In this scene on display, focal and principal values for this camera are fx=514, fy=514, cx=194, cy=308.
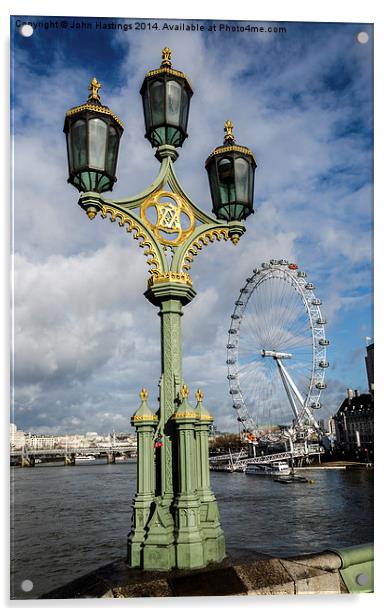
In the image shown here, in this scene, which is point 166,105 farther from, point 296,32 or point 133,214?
point 296,32

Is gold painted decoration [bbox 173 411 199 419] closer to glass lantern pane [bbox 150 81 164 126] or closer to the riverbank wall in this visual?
the riverbank wall

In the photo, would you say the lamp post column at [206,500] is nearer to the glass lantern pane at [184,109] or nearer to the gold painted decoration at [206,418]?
the gold painted decoration at [206,418]

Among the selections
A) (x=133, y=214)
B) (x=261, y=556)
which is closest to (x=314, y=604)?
(x=261, y=556)

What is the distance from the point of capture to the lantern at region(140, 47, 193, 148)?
426cm

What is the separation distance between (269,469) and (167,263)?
4196cm

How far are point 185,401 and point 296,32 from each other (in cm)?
354

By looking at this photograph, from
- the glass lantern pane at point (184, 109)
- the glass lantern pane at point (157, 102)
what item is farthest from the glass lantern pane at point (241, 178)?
the glass lantern pane at point (157, 102)

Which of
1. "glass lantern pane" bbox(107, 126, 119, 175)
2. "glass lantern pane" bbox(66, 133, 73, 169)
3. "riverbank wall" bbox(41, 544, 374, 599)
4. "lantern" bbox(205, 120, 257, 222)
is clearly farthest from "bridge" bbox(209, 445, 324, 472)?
"glass lantern pane" bbox(66, 133, 73, 169)

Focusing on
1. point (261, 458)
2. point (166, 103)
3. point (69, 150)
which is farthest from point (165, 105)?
point (261, 458)

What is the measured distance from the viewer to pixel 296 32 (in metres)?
4.77

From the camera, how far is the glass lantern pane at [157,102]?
4.27 m

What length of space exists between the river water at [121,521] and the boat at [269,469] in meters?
7.08

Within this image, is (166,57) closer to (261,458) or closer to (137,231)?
(137,231)

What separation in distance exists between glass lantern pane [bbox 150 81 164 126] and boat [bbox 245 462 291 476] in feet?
126
